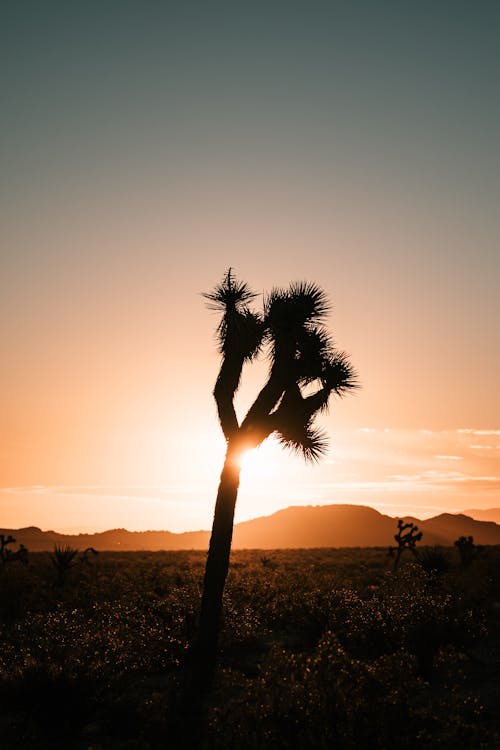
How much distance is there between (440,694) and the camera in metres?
8.48

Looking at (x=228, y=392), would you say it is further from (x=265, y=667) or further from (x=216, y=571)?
(x=265, y=667)

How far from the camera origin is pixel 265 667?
22.7 ft

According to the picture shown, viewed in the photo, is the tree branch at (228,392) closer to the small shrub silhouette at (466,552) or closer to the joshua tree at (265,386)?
the joshua tree at (265,386)

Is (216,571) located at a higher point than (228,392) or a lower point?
lower

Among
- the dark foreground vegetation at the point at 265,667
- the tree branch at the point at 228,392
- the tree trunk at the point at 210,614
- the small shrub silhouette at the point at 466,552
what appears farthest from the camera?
the small shrub silhouette at the point at 466,552

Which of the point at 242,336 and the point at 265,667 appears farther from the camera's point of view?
Answer: the point at 242,336

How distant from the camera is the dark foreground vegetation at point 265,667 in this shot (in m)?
5.91

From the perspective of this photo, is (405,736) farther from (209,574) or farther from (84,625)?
(84,625)

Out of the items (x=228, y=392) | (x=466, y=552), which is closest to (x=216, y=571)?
(x=228, y=392)

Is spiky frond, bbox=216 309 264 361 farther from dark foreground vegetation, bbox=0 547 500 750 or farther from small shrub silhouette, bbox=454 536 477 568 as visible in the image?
small shrub silhouette, bbox=454 536 477 568

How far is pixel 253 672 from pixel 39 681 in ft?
12.4

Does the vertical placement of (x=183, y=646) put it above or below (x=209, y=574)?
below

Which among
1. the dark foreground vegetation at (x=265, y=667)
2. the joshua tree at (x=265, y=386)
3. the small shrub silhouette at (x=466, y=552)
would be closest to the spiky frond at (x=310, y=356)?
the joshua tree at (x=265, y=386)

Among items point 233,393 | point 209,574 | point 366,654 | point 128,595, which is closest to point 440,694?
point 366,654
